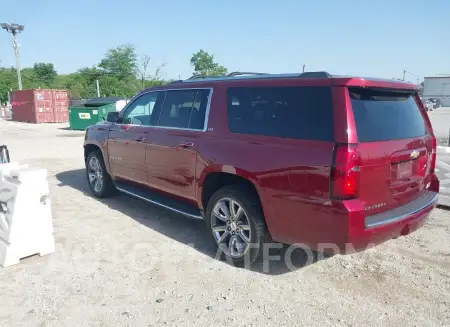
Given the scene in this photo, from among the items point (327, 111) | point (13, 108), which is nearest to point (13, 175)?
point (327, 111)

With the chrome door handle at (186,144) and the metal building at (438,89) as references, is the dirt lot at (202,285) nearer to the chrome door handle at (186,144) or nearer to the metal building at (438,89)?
the chrome door handle at (186,144)

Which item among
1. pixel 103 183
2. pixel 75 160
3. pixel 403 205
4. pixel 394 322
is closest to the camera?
pixel 394 322

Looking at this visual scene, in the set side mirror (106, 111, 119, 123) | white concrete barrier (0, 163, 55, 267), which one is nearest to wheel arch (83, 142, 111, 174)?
side mirror (106, 111, 119, 123)

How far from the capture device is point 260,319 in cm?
296

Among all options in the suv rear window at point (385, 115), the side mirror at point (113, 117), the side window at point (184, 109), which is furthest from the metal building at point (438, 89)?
the side window at point (184, 109)

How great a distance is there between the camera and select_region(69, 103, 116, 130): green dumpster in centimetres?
2019

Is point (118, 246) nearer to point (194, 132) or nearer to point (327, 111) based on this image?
point (194, 132)

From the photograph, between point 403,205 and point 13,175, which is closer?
point 403,205

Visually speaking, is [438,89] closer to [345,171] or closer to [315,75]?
[315,75]

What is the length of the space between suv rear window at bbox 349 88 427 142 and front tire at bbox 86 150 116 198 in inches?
171

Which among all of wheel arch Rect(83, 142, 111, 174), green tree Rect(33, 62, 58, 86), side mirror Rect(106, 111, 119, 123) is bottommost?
wheel arch Rect(83, 142, 111, 174)

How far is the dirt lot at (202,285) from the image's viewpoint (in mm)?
2990

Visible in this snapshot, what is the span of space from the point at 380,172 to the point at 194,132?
2037mm

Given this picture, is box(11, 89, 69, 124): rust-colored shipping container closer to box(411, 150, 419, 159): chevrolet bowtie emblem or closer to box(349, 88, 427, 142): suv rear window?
box(349, 88, 427, 142): suv rear window
